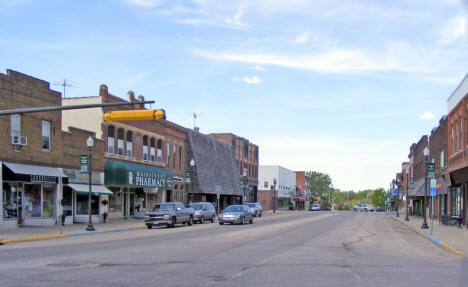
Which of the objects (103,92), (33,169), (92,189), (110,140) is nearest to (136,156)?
(110,140)

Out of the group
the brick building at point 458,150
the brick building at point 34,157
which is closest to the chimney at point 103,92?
the brick building at point 34,157

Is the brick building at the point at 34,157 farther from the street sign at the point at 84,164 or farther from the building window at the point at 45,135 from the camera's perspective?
the street sign at the point at 84,164

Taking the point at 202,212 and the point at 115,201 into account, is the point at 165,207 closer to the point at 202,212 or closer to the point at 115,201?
the point at 202,212

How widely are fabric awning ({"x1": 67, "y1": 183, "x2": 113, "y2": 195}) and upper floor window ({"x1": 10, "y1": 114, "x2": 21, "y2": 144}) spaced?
589 centimetres

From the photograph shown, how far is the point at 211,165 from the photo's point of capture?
196ft

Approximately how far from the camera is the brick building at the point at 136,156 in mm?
39406

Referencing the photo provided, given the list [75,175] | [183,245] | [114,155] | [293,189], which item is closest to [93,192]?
[75,175]

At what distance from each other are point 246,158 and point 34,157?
50.8 meters

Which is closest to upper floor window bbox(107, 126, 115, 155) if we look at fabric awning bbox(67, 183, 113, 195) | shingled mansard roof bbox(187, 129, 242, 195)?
fabric awning bbox(67, 183, 113, 195)

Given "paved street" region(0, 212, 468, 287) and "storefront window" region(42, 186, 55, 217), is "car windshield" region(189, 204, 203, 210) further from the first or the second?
"paved street" region(0, 212, 468, 287)

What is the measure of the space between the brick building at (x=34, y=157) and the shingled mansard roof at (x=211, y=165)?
20.4m

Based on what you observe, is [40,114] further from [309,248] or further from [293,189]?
[293,189]

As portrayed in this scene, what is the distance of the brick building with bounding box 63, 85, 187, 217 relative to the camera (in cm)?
3941

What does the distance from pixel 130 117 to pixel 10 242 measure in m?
8.15
